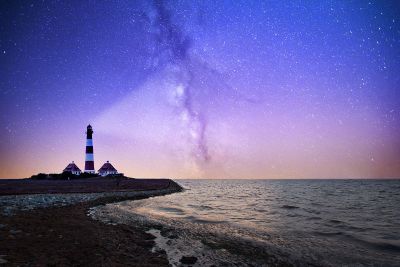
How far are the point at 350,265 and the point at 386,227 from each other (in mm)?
11100

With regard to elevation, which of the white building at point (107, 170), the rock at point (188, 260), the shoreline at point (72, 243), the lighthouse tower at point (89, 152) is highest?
the lighthouse tower at point (89, 152)

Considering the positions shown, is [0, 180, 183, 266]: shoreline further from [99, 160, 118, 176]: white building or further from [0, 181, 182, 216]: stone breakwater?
[99, 160, 118, 176]: white building

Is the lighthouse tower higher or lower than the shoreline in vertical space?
higher

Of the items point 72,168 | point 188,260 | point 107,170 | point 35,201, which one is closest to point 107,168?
point 107,170

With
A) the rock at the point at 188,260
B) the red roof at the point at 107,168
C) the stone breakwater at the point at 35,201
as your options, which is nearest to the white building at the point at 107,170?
the red roof at the point at 107,168

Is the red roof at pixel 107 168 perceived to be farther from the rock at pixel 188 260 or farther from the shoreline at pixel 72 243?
the rock at pixel 188 260

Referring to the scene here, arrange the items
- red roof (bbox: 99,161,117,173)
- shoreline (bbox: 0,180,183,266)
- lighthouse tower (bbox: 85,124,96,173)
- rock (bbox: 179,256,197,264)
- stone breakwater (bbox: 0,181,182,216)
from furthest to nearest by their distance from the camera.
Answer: red roof (bbox: 99,161,117,173) < lighthouse tower (bbox: 85,124,96,173) < stone breakwater (bbox: 0,181,182,216) < rock (bbox: 179,256,197,264) < shoreline (bbox: 0,180,183,266)

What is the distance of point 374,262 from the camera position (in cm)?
1086

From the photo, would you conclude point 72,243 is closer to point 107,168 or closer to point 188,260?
point 188,260

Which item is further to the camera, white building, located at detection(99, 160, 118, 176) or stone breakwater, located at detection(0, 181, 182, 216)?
white building, located at detection(99, 160, 118, 176)

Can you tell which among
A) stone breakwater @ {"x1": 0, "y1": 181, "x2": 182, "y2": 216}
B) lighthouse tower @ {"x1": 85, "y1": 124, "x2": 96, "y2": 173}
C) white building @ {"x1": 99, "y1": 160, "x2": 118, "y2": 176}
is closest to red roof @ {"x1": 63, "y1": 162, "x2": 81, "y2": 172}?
lighthouse tower @ {"x1": 85, "y1": 124, "x2": 96, "y2": 173}

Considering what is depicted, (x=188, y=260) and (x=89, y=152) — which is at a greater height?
(x=89, y=152)

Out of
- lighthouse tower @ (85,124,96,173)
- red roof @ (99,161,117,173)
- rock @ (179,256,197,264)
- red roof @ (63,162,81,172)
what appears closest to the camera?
rock @ (179,256,197,264)

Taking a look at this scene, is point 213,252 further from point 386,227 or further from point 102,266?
point 386,227
